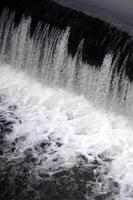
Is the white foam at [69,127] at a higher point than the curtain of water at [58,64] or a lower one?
lower

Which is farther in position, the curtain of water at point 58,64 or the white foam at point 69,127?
the curtain of water at point 58,64

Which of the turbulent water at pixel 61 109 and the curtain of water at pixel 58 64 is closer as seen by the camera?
the turbulent water at pixel 61 109

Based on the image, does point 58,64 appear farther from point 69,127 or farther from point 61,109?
point 69,127

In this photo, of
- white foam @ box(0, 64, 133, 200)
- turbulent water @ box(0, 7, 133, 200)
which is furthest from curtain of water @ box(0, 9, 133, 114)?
white foam @ box(0, 64, 133, 200)

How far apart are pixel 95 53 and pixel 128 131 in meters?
1.61

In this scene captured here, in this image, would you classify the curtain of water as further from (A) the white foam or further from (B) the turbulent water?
(A) the white foam

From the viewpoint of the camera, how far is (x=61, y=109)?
348 inches

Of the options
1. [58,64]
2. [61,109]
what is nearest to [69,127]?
[61,109]

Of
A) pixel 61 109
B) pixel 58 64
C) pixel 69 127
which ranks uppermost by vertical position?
pixel 58 64

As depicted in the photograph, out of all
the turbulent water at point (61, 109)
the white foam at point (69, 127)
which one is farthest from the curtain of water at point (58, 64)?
the white foam at point (69, 127)

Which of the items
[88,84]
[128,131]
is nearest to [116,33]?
[88,84]

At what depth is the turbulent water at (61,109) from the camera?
24.5 ft

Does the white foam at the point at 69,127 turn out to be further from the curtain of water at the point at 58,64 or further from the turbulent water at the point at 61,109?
the curtain of water at the point at 58,64

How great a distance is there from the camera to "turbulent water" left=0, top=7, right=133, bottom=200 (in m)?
7.46
